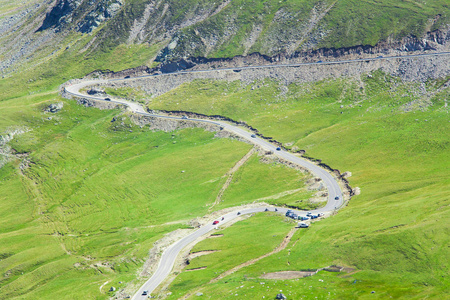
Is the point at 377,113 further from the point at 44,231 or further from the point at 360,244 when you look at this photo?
the point at 44,231

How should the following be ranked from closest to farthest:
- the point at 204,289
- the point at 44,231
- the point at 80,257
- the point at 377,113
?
1. the point at 204,289
2. the point at 80,257
3. the point at 44,231
4. the point at 377,113

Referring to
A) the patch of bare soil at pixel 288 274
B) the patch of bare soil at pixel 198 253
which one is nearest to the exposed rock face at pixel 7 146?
the patch of bare soil at pixel 198 253

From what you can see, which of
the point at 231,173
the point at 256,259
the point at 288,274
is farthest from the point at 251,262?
the point at 231,173

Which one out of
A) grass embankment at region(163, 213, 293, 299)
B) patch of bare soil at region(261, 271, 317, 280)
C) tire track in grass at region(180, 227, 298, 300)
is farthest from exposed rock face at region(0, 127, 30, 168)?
patch of bare soil at region(261, 271, 317, 280)

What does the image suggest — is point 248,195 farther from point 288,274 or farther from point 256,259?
point 288,274

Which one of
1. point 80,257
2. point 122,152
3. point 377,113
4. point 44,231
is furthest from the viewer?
point 122,152

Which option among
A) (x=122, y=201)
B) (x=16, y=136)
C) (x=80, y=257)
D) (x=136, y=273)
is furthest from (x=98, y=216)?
(x=16, y=136)

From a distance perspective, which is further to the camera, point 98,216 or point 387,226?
point 98,216
